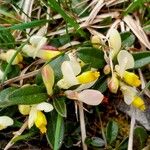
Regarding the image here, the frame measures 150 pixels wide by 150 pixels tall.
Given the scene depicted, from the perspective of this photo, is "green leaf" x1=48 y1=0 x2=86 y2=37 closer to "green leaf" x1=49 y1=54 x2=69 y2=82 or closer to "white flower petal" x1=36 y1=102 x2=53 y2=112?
"green leaf" x1=49 y1=54 x2=69 y2=82

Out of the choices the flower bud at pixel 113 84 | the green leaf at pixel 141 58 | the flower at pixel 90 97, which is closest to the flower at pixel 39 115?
the flower at pixel 90 97

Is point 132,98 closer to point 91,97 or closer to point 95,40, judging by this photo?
Result: point 91,97

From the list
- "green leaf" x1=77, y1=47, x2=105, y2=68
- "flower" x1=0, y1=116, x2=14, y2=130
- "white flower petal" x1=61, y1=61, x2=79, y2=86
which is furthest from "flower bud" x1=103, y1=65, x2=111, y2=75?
"flower" x1=0, y1=116, x2=14, y2=130

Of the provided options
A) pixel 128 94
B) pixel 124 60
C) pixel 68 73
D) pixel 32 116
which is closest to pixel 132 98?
pixel 128 94

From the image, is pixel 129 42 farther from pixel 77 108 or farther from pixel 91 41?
pixel 77 108

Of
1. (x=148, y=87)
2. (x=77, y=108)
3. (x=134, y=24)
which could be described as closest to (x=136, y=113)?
(x=148, y=87)
